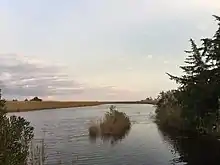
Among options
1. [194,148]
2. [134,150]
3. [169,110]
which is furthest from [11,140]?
[169,110]

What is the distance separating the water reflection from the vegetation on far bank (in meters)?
1.88

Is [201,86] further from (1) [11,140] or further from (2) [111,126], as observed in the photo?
(1) [11,140]

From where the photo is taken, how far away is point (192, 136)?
37.8 metres

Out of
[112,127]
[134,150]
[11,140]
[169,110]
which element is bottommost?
[134,150]

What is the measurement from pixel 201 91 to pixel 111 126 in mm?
11136

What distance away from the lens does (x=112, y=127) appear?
42.8 metres

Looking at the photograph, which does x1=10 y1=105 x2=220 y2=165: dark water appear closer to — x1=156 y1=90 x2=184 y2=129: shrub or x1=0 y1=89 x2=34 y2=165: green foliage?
x1=156 y1=90 x2=184 y2=129: shrub

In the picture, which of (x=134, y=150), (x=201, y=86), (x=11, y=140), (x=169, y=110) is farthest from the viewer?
(x=169, y=110)

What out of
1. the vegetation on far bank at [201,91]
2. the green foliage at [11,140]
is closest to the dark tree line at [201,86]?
the vegetation on far bank at [201,91]

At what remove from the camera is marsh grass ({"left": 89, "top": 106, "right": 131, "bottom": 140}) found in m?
39.7

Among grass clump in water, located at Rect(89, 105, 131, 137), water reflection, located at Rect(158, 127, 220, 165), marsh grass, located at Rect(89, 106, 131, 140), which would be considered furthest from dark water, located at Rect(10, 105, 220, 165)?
grass clump in water, located at Rect(89, 105, 131, 137)

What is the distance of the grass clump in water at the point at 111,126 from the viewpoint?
132 ft

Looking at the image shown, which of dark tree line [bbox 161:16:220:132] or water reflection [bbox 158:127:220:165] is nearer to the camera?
water reflection [bbox 158:127:220:165]

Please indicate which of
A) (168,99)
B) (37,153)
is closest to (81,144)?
(37,153)
